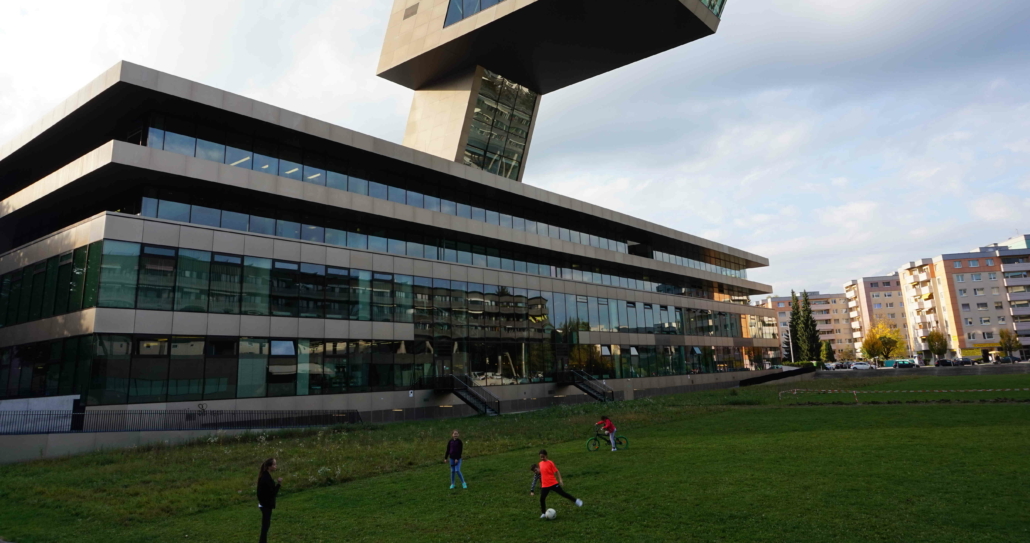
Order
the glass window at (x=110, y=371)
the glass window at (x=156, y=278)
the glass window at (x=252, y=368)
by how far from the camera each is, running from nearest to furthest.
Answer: the glass window at (x=110, y=371)
the glass window at (x=156, y=278)
the glass window at (x=252, y=368)

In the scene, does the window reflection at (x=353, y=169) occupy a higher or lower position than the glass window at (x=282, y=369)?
higher

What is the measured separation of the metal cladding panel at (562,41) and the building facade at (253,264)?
8.90m

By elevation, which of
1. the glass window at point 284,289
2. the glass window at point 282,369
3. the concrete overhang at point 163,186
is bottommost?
the glass window at point 282,369

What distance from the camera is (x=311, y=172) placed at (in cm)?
3494

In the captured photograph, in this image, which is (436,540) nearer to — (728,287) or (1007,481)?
(1007,481)

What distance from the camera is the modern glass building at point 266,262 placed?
2745 centimetres

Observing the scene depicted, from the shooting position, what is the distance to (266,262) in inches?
1248

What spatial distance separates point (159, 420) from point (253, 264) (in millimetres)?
8698

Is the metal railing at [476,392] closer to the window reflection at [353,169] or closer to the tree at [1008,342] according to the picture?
the window reflection at [353,169]

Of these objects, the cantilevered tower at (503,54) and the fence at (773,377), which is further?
the fence at (773,377)

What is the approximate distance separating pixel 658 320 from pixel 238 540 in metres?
52.3

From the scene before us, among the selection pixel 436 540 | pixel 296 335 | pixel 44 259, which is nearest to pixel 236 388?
pixel 296 335

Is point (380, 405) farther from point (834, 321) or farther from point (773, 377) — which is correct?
point (834, 321)

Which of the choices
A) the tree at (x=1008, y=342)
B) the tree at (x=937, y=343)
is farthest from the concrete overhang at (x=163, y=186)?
the tree at (x=937, y=343)
